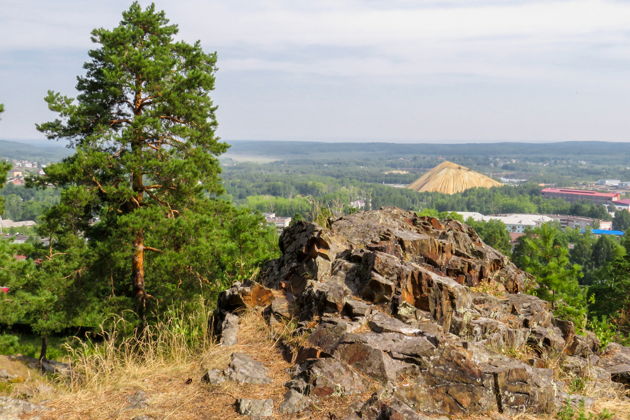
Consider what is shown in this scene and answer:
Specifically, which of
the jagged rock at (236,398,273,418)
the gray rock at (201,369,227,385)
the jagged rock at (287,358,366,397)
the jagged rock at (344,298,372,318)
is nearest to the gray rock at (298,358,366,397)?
the jagged rock at (287,358,366,397)

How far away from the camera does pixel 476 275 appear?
9.54m

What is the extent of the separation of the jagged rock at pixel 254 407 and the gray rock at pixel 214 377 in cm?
51

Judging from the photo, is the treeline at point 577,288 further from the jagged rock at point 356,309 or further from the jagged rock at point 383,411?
the jagged rock at point 383,411

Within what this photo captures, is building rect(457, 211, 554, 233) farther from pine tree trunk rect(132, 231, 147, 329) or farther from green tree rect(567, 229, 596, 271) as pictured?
pine tree trunk rect(132, 231, 147, 329)

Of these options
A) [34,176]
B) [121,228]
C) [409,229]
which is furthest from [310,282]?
[34,176]

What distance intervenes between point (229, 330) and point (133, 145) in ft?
38.3

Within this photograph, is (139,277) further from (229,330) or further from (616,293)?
(616,293)

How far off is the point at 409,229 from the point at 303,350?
4.66m

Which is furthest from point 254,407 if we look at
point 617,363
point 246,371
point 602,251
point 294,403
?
point 602,251

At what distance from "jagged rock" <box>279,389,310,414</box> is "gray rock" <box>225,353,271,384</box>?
0.46 metres

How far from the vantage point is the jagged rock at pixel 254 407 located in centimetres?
550

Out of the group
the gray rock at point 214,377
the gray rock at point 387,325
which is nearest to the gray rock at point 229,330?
the gray rock at point 214,377

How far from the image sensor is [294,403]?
5.64 meters

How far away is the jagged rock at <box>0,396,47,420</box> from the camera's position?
538 cm
